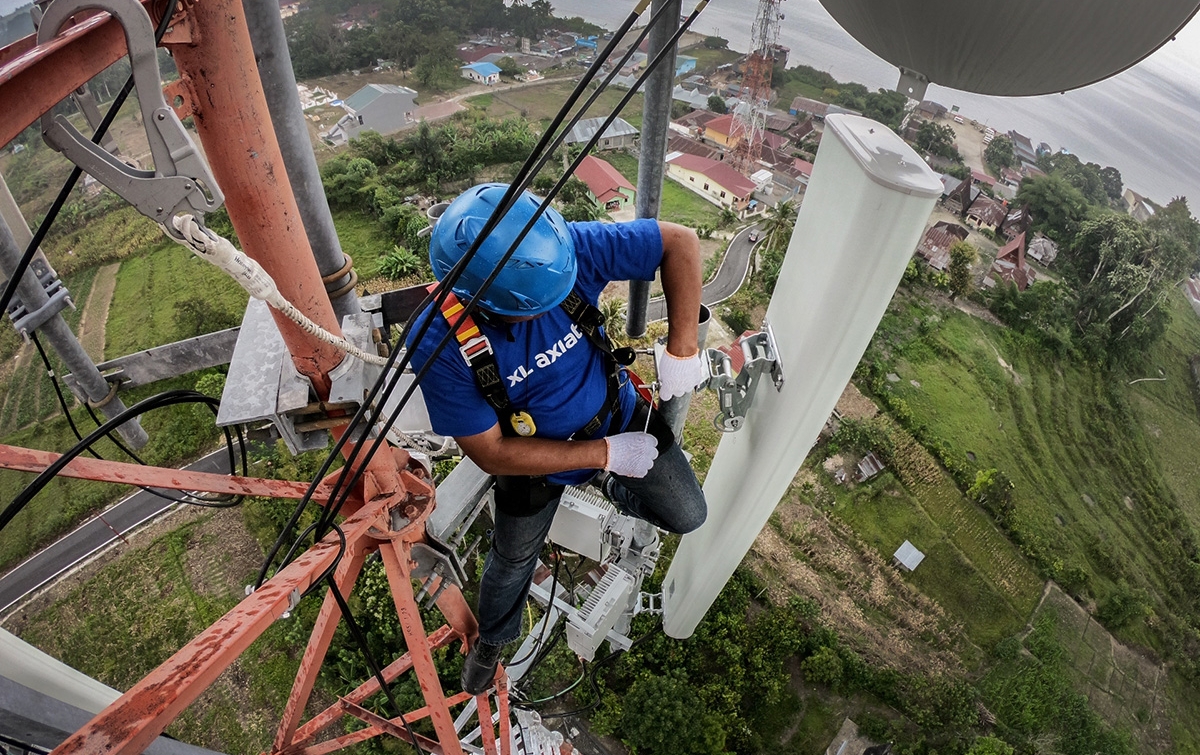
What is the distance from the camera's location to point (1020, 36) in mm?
1960

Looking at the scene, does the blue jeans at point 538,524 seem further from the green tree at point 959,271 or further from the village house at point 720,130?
the village house at point 720,130

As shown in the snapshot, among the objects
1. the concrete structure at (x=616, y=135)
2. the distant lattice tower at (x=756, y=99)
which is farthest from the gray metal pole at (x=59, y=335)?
the distant lattice tower at (x=756, y=99)

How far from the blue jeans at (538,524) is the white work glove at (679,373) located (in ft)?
1.74

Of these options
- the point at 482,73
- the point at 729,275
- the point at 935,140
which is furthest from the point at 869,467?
the point at 482,73

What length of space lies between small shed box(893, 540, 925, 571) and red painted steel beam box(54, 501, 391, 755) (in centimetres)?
1045

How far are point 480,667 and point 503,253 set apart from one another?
3424 millimetres

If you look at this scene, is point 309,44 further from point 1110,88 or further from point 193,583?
point 1110,88

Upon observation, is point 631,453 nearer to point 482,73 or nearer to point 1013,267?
point 1013,267

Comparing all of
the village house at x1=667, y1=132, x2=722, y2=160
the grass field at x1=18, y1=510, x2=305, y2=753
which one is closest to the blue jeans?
the grass field at x1=18, y1=510, x2=305, y2=753

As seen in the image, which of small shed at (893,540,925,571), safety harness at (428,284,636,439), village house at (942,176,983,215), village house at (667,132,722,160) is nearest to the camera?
safety harness at (428,284,636,439)

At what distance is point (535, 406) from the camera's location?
9.53 ft

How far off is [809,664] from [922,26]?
788cm

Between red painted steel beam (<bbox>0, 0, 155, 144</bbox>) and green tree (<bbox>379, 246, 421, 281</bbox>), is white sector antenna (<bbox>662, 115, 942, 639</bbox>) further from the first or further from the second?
green tree (<bbox>379, 246, 421, 281</bbox>)

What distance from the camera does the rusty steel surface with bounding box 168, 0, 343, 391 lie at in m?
1.57
